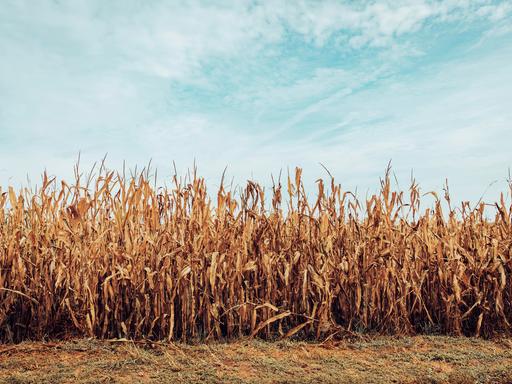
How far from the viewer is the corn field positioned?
13.0ft

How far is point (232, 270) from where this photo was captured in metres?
4.04

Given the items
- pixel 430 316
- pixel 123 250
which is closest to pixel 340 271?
pixel 430 316

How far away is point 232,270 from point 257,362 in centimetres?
78

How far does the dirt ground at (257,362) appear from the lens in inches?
130

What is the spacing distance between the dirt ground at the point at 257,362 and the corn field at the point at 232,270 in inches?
7.6

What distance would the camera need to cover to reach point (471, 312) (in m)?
4.63

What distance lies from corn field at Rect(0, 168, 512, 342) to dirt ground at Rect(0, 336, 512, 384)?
0.19m

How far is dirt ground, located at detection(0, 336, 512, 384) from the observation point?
3305 mm

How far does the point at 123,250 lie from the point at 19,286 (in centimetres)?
88

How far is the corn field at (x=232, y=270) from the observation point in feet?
13.0

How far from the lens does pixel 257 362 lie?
11.5 feet

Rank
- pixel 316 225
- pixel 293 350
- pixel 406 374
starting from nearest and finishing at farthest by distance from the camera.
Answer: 1. pixel 406 374
2. pixel 293 350
3. pixel 316 225

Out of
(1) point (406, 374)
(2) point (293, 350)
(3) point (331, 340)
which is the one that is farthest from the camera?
(3) point (331, 340)

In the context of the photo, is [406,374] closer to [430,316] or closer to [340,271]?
[340,271]
